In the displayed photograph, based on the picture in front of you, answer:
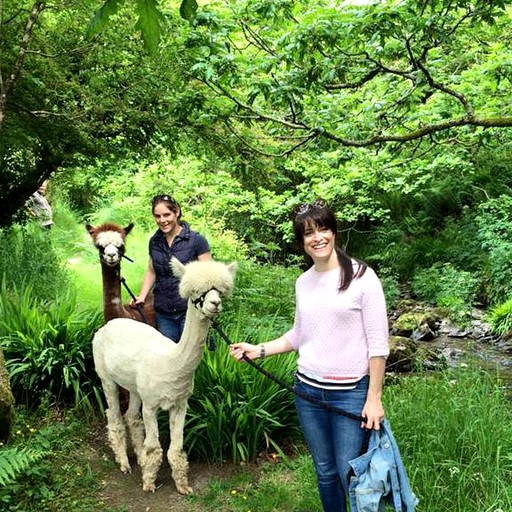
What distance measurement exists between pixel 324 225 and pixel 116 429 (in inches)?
98.8

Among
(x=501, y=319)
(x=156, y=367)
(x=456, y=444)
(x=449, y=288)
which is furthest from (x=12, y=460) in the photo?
(x=449, y=288)

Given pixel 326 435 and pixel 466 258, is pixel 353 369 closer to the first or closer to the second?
pixel 326 435

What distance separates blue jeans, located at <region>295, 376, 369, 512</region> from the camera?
8.20 feet

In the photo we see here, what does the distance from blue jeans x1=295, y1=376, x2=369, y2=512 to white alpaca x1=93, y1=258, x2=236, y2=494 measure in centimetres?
78

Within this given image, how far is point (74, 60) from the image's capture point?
599 centimetres

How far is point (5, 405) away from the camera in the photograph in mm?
3447

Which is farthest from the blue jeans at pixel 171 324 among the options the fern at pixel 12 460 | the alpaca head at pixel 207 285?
the fern at pixel 12 460

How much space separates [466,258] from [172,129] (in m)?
8.91

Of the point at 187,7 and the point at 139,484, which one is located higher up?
the point at 187,7

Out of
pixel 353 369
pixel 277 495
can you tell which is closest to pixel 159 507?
pixel 277 495

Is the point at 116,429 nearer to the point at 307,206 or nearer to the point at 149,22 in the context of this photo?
the point at 307,206

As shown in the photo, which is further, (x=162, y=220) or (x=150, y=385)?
(x=162, y=220)

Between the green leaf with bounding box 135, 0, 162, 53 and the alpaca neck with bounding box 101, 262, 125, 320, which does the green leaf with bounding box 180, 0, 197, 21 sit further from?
the alpaca neck with bounding box 101, 262, 125, 320

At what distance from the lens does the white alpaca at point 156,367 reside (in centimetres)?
311
